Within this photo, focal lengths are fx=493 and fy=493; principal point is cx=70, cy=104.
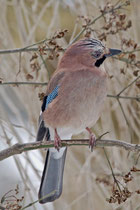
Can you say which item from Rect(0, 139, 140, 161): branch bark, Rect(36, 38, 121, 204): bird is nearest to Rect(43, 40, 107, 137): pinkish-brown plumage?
Rect(36, 38, 121, 204): bird

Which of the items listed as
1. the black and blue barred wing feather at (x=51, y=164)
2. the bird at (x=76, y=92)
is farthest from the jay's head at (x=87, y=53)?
the black and blue barred wing feather at (x=51, y=164)

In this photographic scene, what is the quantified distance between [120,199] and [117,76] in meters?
1.45

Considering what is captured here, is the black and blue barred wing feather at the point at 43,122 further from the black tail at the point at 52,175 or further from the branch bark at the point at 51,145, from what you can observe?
the branch bark at the point at 51,145

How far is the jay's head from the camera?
2.85 m

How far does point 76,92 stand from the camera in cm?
287

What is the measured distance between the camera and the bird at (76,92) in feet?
9.38

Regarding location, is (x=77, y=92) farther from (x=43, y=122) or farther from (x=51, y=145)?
(x=51, y=145)

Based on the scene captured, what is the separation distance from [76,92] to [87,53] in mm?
258

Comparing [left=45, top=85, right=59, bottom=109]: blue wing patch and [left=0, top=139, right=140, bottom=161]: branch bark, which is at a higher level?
[left=45, top=85, right=59, bottom=109]: blue wing patch

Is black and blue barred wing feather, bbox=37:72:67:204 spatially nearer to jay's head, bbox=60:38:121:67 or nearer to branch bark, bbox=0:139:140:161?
jay's head, bbox=60:38:121:67


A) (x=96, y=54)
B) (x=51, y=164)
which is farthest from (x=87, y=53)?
(x=51, y=164)

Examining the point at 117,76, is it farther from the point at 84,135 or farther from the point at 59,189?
the point at 59,189

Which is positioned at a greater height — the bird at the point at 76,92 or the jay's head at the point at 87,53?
the jay's head at the point at 87,53

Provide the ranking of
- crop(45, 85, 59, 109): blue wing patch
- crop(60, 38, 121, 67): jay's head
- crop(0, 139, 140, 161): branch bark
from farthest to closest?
crop(45, 85, 59, 109): blue wing patch, crop(60, 38, 121, 67): jay's head, crop(0, 139, 140, 161): branch bark
